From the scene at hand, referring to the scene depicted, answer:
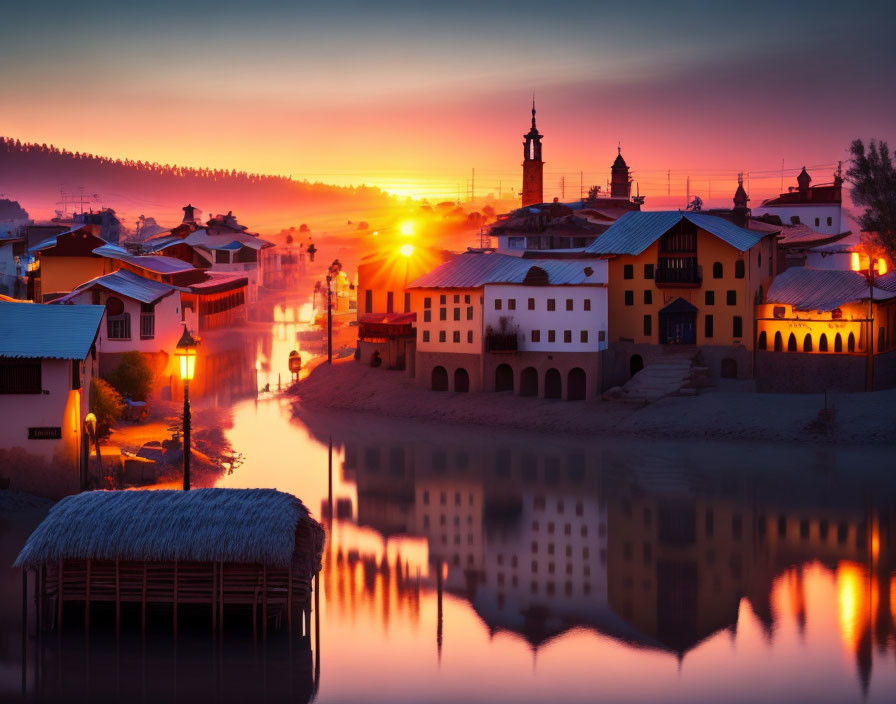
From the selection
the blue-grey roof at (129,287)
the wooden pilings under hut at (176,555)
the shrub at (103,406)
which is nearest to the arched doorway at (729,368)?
the shrub at (103,406)

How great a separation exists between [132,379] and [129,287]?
12620mm

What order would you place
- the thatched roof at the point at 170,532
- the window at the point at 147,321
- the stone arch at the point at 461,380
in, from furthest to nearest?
the window at the point at 147,321 < the stone arch at the point at 461,380 < the thatched roof at the point at 170,532

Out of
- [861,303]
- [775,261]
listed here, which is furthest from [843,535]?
[775,261]

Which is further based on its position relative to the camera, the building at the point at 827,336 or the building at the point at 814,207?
the building at the point at 814,207

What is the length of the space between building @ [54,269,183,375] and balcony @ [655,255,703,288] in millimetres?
28593

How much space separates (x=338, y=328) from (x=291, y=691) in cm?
8621

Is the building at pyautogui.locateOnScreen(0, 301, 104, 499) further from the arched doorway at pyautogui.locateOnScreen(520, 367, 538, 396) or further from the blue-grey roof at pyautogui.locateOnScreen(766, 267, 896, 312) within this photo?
the blue-grey roof at pyautogui.locateOnScreen(766, 267, 896, 312)

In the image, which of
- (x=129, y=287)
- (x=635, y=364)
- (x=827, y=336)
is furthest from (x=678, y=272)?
(x=129, y=287)

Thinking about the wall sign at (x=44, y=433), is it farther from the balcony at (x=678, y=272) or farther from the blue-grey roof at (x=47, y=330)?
the balcony at (x=678, y=272)

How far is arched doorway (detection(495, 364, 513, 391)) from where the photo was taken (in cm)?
7344

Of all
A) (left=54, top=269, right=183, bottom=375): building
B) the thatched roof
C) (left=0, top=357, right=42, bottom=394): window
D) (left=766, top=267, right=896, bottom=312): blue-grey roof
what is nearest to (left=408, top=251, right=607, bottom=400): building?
(left=766, top=267, right=896, bottom=312): blue-grey roof

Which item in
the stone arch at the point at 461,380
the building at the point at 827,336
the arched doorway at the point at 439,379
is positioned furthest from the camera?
the arched doorway at the point at 439,379

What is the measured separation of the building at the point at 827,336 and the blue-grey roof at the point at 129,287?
34.2m

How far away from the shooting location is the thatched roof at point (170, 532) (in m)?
30.5
